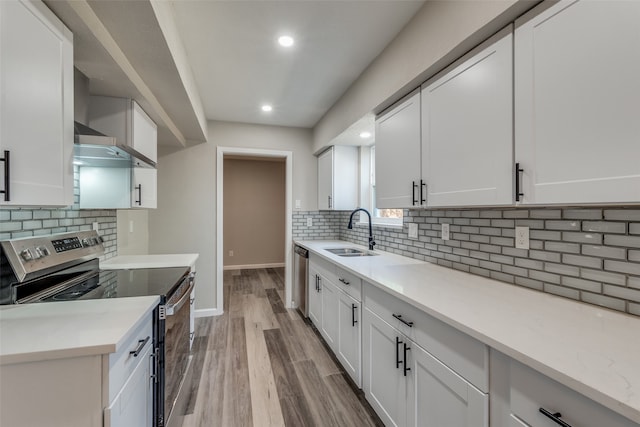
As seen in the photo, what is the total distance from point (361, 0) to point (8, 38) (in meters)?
1.53

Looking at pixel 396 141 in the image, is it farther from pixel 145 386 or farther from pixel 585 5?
pixel 145 386

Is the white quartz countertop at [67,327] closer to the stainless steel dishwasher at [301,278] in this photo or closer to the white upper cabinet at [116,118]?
the white upper cabinet at [116,118]

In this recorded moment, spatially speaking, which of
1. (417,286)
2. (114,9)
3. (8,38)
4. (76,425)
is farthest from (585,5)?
(76,425)

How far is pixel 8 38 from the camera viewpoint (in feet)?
2.96

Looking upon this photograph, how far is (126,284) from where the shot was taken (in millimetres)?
1604

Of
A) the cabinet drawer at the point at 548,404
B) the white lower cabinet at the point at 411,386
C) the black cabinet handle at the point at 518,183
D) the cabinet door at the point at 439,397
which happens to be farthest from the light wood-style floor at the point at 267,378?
the black cabinet handle at the point at 518,183

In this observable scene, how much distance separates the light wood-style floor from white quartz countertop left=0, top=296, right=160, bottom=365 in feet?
3.44

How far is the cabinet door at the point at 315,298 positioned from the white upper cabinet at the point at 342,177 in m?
0.85

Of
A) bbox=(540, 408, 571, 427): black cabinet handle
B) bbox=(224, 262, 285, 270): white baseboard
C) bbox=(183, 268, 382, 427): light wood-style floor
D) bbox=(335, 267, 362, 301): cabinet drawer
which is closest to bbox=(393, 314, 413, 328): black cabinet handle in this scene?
bbox=(335, 267, 362, 301): cabinet drawer

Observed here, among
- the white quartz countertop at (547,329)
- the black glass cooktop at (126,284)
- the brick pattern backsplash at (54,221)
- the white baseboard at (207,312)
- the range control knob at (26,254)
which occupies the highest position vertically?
the brick pattern backsplash at (54,221)

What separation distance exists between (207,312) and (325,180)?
7.29ft

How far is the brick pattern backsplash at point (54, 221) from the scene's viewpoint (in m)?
1.34

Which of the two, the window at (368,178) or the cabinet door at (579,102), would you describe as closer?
the cabinet door at (579,102)

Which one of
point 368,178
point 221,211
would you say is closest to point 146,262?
point 221,211
